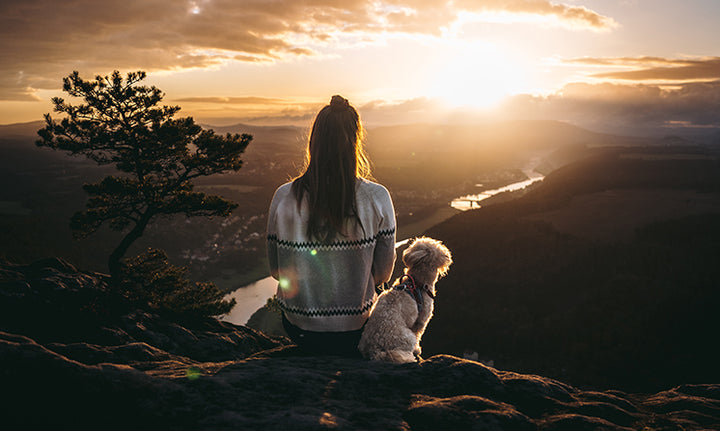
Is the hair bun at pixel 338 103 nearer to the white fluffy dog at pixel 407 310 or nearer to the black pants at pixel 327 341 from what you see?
the white fluffy dog at pixel 407 310

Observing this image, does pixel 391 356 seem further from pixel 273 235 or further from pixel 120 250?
pixel 120 250

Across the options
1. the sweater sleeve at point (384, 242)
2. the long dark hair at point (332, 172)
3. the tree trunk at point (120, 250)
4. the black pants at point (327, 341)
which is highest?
the long dark hair at point (332, 172)

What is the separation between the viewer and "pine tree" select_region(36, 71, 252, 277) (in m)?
13.3

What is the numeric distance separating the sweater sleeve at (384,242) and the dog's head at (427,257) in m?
0.79

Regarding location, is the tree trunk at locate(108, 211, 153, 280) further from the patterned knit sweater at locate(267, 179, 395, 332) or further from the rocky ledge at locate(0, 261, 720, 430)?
the patterned knit sweater at locate(267, 179, 395, 332)

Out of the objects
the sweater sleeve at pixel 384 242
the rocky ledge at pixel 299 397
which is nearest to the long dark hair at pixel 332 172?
the sweater sleeve at pixel 384 242

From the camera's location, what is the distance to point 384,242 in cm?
385

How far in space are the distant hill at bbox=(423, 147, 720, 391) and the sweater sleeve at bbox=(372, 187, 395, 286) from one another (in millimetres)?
47318

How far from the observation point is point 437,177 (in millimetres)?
170500

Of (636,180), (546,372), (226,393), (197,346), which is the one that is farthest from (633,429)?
(636,180)

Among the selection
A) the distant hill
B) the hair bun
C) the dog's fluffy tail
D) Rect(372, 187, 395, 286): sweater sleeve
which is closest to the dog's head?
Rect(372, 187, 395, 286): sweater sleeve

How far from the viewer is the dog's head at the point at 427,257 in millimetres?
4805

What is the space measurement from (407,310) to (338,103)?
96.5 inches

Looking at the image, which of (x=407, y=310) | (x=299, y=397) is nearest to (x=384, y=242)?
(x=407, y=310)
